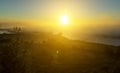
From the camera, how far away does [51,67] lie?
63.6ft

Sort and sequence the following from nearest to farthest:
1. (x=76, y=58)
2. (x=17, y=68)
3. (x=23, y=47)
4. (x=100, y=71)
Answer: (x=17, y=68) → (x=23, y=47) → (x=100, y=71) → (x=76, y=58)

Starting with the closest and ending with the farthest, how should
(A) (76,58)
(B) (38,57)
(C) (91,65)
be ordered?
(C) (91,65), (B) (38,57), (A) (76,58)

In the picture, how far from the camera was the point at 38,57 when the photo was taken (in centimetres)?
2258

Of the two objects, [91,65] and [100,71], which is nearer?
[100,71]

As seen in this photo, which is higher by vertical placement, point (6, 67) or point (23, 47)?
point (23, 47)

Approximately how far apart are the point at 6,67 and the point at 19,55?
1.09 meters

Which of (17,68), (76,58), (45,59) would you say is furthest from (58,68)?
(17,68)

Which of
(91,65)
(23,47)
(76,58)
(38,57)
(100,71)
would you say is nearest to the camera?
(23,47)

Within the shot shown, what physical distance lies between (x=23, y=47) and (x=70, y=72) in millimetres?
5754

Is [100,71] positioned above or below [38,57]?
below

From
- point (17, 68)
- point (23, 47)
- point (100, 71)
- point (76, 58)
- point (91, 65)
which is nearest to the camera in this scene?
point (17, 68)

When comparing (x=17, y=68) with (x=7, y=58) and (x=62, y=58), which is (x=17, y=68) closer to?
(x=7, y=58)

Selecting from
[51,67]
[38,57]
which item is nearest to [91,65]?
[51,67]

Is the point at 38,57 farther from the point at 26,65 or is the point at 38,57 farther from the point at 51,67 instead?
the point at 26,65
